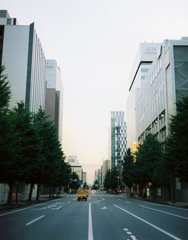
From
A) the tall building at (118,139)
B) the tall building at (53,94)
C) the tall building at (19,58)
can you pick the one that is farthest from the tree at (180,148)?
the tall building at (118,139)

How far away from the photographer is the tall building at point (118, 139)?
6898 inches

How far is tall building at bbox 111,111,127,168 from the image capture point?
175 metres

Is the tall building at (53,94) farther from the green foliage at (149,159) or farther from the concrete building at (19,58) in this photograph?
the green foliage at (149,159)

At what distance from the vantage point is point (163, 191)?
4934 cm

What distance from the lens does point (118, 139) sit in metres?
180

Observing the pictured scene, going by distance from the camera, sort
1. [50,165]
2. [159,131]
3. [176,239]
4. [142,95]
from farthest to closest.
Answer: [142,95] → [159,131] → [50,165] → [176,239]

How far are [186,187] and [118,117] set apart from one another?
148 meters

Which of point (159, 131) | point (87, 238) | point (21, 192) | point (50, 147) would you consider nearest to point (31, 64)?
point (50, 147)

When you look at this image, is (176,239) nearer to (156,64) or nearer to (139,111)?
(156,64)

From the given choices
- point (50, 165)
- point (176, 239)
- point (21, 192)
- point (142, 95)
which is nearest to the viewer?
point (176, 239)

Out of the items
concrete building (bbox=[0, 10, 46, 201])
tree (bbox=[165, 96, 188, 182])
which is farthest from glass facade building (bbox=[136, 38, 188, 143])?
concrete building (bbox=[0, 10, 46, 201])

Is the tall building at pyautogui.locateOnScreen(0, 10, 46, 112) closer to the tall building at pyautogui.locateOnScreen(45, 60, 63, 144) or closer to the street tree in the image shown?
the street tree

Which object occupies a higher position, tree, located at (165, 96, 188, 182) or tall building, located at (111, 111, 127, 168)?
tall building, located at (111, 111, 127, 168)

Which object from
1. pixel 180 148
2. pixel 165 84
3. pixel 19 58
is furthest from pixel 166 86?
pixel 19 58
